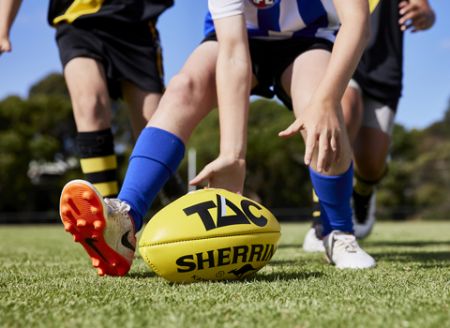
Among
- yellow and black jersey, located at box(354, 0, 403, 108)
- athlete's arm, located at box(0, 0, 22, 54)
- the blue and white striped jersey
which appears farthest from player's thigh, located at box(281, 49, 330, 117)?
yellow and black jersey, located at box(354, 0, 403, 108)

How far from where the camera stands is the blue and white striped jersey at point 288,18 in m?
2.50

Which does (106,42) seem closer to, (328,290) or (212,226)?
(212,226)

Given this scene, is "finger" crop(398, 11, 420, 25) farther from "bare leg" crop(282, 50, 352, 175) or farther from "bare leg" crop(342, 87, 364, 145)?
"bare leg" crop(282, 50, 352, 175)

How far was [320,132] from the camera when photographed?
5.05 feet

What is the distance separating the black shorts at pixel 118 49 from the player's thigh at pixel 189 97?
79 cm

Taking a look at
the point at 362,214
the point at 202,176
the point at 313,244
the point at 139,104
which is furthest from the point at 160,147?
the point at 362,214

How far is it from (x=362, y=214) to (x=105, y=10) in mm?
2331

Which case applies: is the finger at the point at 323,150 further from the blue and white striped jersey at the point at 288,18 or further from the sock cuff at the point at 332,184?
the blue and white striped jersey at the point at 288,18

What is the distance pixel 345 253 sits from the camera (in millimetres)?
2217

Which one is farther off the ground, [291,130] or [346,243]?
[291,130]

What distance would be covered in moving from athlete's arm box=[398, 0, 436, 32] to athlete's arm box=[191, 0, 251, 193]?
1.51 meters

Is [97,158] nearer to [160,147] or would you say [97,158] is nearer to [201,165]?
[160,147]

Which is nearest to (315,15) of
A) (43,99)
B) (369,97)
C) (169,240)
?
(169,240)

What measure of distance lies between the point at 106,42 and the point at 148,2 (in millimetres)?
427
